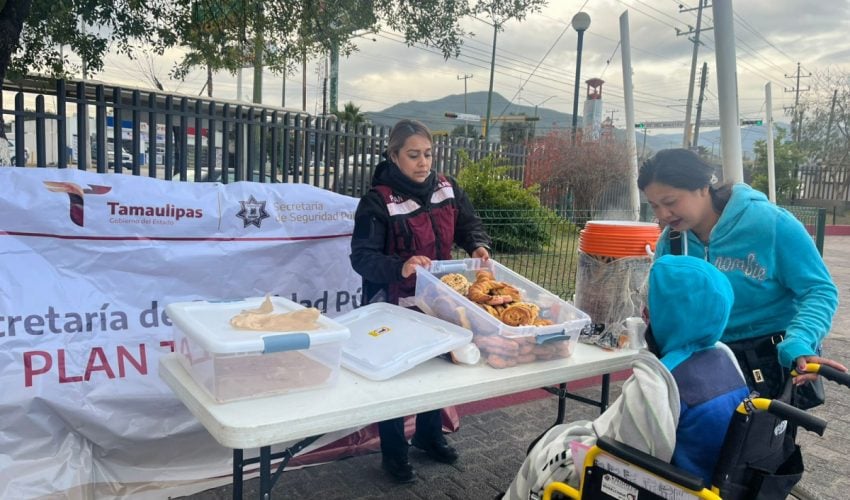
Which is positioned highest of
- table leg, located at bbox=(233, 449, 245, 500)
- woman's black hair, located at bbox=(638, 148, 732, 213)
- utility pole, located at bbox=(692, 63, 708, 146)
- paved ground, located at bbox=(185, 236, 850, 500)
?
utility pole, located at bbox=(692, 63, 708, 146)

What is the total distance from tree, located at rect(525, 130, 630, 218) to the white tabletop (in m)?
13.7

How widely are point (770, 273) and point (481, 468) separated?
2.01 metres

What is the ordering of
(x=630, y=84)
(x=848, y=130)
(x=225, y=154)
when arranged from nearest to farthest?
(x=225, y=154), (x=630, y=84), (x=848, y=130)

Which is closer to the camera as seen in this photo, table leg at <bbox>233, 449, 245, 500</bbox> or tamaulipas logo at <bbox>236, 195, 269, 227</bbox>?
table leg at <bbox>233, 449, 245, 500</bbox>

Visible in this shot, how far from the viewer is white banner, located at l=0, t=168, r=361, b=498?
2.69m

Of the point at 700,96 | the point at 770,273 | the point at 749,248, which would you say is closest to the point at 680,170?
the point at 749,248

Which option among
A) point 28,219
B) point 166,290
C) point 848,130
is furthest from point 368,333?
point 848,130

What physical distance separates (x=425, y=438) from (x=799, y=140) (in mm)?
40920

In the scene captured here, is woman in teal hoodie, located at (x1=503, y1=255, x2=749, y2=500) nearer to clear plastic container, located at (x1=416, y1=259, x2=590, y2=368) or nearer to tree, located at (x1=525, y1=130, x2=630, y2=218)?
clear plastic container, located at (x1=416, y1=259, x2=590, y2=368)

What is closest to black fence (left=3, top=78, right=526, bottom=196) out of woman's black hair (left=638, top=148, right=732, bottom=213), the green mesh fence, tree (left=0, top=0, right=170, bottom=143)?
tree (left=0, top=0, right=170, bottom=143)

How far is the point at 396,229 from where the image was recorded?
2.89 metres

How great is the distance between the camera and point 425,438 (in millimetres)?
3617

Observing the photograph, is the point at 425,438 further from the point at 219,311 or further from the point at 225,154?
the point at 225,154

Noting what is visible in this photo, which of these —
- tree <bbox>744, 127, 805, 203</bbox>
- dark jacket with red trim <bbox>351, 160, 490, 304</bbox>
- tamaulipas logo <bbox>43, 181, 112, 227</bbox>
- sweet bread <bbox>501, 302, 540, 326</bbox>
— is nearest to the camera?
sweet bread <bbox>501, 302, 540, 326</bbox>
